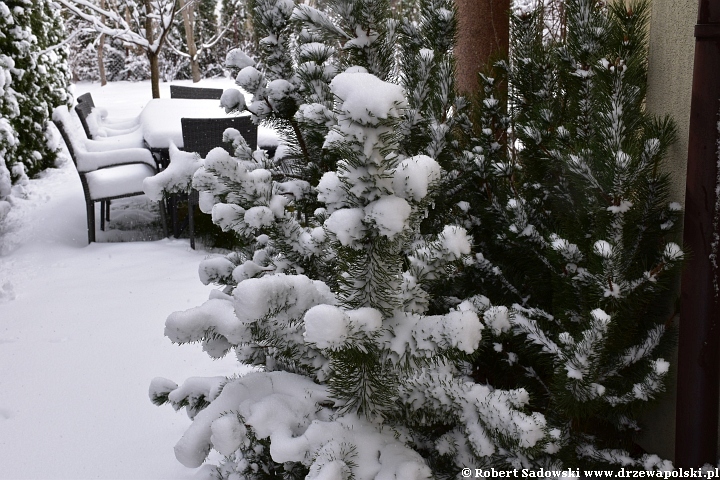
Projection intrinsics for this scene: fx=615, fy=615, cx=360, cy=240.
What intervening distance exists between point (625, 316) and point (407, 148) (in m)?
0.69

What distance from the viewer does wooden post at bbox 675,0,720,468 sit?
1479mm

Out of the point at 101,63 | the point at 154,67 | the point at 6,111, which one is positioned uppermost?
the point at 101,63

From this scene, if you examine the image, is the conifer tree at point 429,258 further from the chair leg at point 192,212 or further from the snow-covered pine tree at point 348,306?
the chair leg at point 192,212

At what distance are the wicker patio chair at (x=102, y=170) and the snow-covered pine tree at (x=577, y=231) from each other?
4.43 m

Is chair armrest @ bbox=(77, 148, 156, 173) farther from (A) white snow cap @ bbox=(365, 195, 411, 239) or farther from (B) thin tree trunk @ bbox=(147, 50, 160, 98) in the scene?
(A) white snow cap @ bbox=(365, 195, 411, 239)

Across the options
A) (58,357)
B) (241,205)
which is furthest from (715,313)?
(58,357)

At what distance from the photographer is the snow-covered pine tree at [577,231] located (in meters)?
1.43

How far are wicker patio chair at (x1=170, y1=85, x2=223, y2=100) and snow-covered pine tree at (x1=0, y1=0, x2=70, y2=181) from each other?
1.59 meters

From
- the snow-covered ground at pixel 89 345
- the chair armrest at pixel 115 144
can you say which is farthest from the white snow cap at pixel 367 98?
the chair armrest at pixel 115 144

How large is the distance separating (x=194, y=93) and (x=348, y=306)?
329 inches

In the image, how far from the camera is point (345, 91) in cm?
94

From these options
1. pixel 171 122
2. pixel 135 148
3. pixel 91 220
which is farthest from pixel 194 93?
pixel 91 220

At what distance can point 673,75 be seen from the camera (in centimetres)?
172

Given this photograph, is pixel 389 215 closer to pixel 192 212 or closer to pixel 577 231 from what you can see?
pixel 577 231
